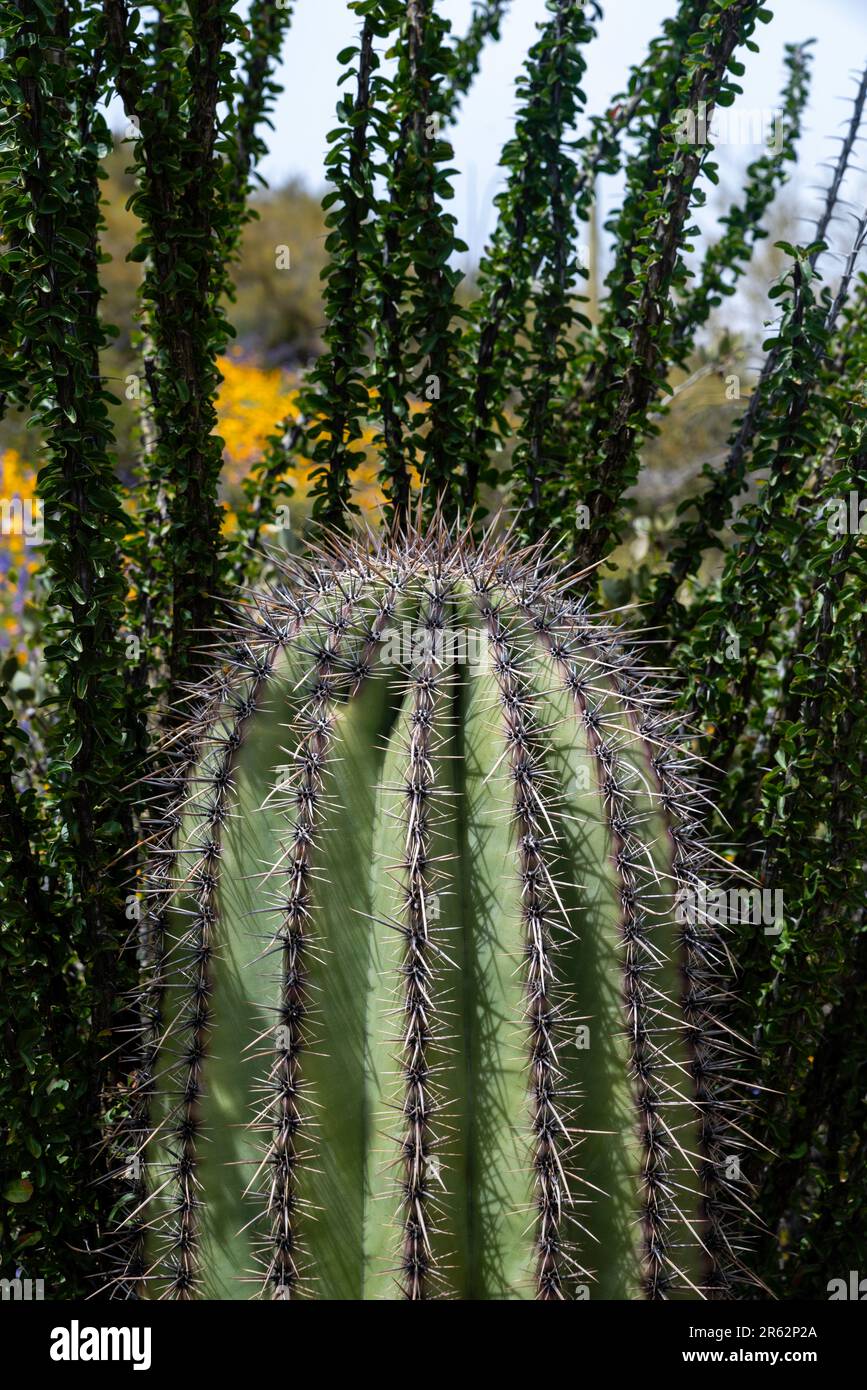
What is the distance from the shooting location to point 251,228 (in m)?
16.9

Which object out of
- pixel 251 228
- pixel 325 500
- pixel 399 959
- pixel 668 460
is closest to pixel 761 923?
pixel 399 959

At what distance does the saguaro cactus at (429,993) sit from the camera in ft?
6.00

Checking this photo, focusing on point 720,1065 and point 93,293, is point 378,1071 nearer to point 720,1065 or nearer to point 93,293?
point 720,1065

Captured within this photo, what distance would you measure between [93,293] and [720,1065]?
173 cm

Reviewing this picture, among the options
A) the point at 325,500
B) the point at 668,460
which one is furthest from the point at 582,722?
the point at 668,460

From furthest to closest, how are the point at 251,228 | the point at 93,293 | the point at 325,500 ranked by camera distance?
the point at 251,228
the point at 325,500
the point at 93,293

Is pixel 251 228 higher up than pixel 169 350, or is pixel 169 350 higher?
pixel 251 228

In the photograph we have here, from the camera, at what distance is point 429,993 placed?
1.84m

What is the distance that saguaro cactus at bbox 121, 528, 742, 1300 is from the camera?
6.00 ft
